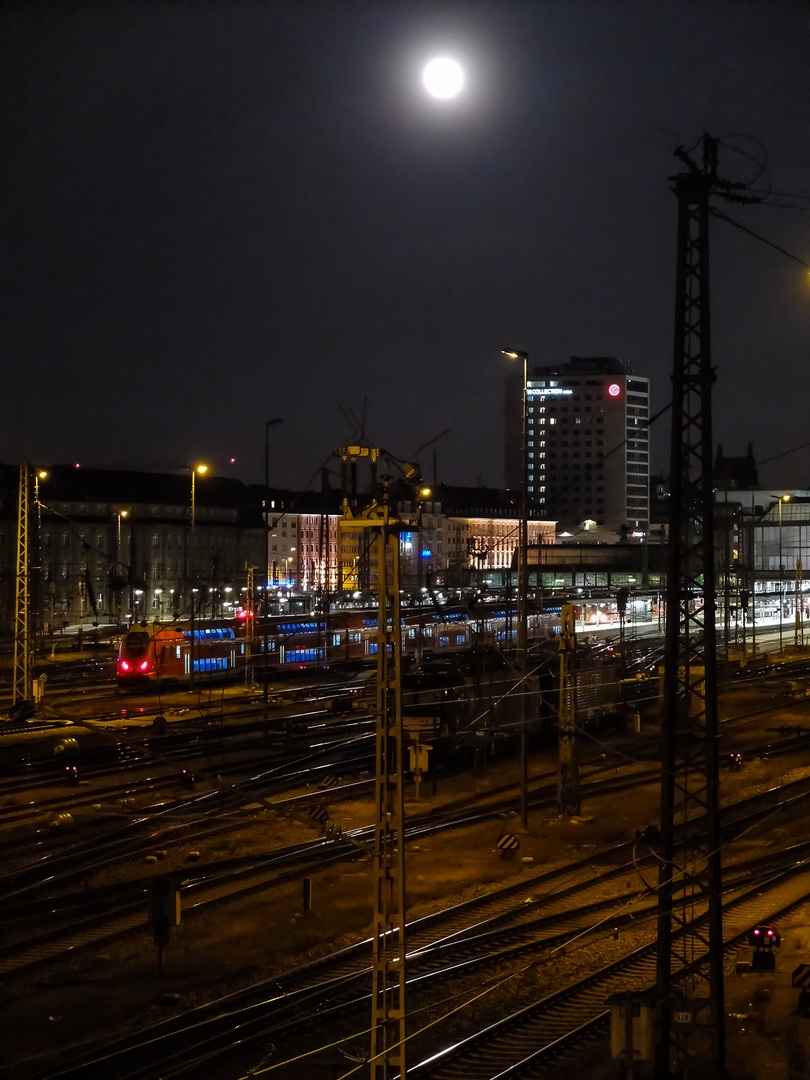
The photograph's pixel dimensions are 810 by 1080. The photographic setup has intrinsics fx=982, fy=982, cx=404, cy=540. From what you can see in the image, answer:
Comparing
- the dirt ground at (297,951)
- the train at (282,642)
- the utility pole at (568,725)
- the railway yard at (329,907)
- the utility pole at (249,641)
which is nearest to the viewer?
the railway yard at (329,907)

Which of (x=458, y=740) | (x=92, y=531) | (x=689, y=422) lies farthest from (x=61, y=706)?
(x=92, y=531)

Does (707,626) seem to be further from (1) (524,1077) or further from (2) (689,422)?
(1) (524,1077)

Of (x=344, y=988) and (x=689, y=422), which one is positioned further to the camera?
(x=344, y=988)

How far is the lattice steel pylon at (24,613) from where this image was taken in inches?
880

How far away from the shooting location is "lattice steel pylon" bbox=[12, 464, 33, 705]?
2234 centimetres

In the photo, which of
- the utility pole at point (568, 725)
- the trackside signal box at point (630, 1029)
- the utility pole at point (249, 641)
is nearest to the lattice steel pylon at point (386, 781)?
the trackside signal box at point (630, 1029)

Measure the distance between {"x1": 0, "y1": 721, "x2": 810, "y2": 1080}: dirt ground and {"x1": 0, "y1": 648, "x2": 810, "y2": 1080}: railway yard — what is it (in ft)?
0.11

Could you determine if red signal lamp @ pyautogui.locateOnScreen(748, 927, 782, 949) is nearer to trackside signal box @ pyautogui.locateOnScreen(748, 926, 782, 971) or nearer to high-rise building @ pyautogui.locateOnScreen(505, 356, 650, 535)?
trackside signal box @ pyautogui.locateOnScreen(748, 926, 782, 971)

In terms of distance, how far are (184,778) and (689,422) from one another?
14113mm

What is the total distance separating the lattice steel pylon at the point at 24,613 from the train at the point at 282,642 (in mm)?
5822

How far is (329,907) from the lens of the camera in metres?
12.3

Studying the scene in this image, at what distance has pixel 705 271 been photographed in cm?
768

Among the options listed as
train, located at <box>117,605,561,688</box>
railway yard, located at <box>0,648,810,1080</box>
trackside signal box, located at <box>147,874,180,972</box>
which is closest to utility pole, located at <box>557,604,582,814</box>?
railway yard, located at <box>0,648,810,1080</box>

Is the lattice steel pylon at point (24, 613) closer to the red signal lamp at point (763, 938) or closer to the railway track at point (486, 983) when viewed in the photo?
the railway track at point (486, 983)
